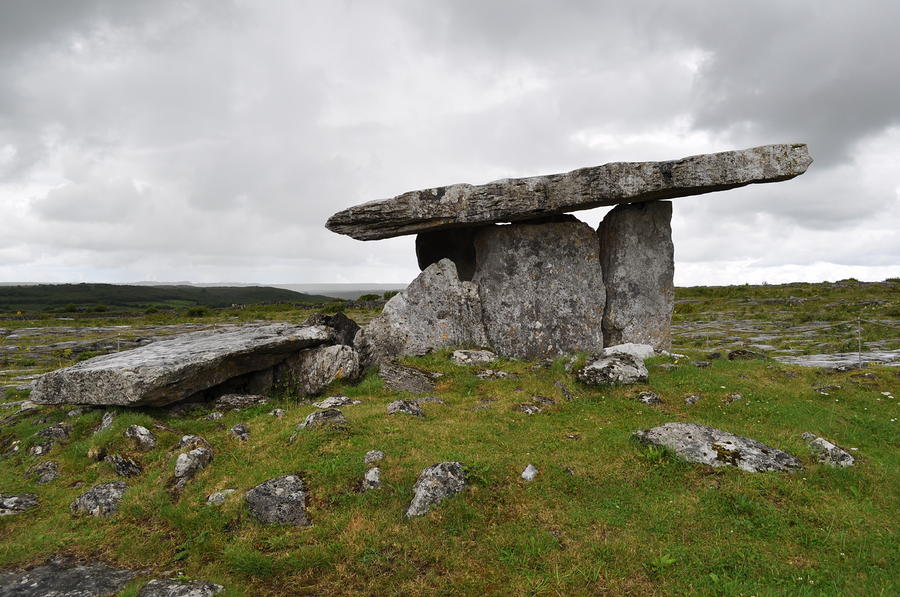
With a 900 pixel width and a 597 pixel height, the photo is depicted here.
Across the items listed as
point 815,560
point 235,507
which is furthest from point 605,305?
point 235,507

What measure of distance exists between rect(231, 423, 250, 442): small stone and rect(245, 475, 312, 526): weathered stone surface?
317 centimetres

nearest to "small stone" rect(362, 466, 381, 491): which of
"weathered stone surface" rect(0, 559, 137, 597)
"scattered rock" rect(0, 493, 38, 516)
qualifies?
"weathered stone surface" rect(0, 559, 137, 597)

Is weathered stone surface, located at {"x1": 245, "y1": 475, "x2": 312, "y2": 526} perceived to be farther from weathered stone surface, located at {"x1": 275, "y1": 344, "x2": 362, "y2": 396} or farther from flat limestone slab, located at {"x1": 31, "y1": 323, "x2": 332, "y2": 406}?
weathered stone surface, located at {"x1": 275, "y1": 344, "x2": 362, "y2": 396}

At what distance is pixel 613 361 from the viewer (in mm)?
15195

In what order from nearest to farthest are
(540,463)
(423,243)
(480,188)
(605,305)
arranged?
(540,463) < (480,188) < (605,305) < (423,243)

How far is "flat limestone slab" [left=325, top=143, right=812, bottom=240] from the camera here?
16688mm

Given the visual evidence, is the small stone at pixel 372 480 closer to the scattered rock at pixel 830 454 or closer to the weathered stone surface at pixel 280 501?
the weathered stone surface at pixel 280 501

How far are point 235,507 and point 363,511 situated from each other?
2.30m

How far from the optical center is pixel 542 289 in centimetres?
2025

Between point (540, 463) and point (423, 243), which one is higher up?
point (423, 243)

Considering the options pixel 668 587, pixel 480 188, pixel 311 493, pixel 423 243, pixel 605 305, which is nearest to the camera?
pixel 668 587

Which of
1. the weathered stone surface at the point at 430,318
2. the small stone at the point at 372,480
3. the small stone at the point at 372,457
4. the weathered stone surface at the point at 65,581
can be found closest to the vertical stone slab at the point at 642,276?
the weathered stone surface at the point at 430,318

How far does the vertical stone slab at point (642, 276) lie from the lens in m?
20.3

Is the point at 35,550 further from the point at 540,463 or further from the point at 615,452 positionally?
the point at 615,452
